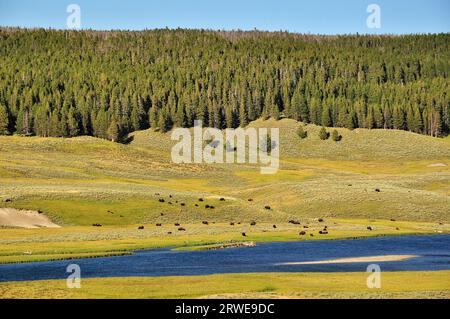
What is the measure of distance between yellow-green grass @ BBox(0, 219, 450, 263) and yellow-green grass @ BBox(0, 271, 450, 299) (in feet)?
52.5

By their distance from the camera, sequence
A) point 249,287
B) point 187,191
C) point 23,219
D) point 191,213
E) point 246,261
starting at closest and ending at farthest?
point 249,287 → point 246,261 → point 23,219 → point 191,213 → point 187,191

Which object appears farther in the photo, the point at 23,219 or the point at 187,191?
the point at 187,191

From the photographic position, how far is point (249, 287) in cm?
5081

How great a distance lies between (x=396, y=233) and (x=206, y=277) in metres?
40.5

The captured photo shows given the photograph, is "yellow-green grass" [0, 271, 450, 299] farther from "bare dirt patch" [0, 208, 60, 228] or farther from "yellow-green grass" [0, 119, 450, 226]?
"yellow-green grass" [0, 119, 450, 226]

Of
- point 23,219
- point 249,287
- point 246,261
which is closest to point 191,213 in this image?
point 23,219

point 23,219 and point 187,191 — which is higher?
point 187,191

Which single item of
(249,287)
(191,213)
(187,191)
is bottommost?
(249,287)

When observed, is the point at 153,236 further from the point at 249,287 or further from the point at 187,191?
the point at 187,191

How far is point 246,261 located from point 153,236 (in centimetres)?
2093

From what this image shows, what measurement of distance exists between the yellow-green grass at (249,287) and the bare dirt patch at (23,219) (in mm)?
37135

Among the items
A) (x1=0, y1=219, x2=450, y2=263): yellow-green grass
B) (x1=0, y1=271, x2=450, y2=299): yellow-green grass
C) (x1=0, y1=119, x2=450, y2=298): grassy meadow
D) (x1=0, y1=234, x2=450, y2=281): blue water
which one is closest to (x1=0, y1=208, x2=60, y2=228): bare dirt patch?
(x1=0, y1=119, x2=450, y2=298): grassy meadow
